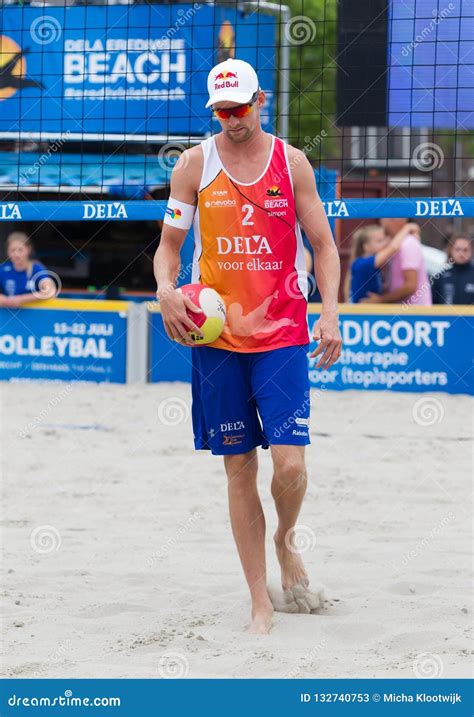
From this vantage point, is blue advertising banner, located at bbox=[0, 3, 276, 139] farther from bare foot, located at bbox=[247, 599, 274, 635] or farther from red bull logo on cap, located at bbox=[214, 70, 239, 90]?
bare foot, located at bbox=[247, 599, 274, 635]

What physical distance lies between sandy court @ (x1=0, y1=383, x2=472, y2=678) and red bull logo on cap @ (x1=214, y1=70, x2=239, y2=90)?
203 cm

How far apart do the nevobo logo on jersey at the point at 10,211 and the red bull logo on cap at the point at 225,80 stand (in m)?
1.81

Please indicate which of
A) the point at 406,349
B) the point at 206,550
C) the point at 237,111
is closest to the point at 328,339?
the point at 237,111

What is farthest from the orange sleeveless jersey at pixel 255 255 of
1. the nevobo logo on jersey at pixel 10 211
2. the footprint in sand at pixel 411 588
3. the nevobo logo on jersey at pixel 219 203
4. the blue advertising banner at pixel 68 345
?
the blue advertising banner at pixel 68 345

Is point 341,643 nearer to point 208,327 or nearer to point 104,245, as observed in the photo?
point 208,327

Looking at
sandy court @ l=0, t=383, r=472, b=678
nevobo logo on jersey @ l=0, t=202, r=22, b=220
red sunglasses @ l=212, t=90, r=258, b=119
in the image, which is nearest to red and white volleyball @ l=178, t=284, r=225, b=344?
red sunglasses @ l=212, t=90, r=258, b=119

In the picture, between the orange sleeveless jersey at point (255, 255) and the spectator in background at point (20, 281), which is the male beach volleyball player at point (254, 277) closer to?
the orange sleeveless jersey at point (255, 255)

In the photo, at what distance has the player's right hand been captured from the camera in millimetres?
4211

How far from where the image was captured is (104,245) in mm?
15133

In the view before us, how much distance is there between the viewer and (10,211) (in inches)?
228

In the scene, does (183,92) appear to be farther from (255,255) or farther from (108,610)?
(108,610)

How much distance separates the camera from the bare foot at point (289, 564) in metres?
4.76

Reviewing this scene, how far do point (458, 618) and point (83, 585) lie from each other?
1.62 meters

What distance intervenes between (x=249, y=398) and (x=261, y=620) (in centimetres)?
84
